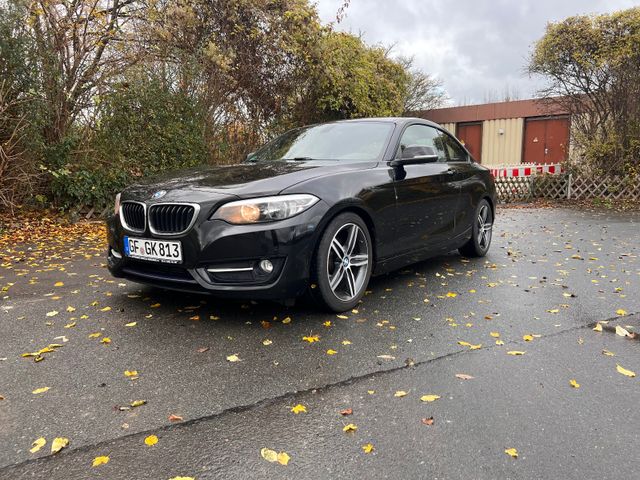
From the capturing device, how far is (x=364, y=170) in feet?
13.4

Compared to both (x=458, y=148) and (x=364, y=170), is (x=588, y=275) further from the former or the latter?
(x=364, y=170)

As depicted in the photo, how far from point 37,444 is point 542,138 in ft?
72.8

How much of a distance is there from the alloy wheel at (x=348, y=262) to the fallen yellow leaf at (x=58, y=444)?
1991mm

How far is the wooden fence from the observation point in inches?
494

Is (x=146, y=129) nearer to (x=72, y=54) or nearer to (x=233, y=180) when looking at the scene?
(x=72, y=54)

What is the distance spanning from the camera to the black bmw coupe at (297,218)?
11.1 ft

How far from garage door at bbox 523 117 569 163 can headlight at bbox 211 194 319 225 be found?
19004 mm

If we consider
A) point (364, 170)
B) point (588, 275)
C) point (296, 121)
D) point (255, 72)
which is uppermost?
Answer: point (255, 72)

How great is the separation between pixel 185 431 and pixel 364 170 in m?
2.46

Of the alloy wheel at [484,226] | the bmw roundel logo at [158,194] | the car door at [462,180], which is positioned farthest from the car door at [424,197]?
the bmw roundel logo at [158,194]

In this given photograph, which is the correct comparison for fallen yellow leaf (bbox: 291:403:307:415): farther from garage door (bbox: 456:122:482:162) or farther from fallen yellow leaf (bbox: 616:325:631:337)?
garage door (bbox: 456:122:482:162)

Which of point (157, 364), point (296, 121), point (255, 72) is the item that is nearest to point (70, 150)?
point (255, 72)

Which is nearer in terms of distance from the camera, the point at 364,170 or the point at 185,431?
the point at 185,431

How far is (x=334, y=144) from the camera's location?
466 centimetres
